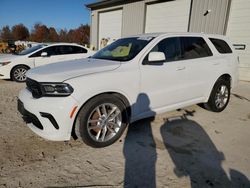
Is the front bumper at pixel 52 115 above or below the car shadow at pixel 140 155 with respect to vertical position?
above

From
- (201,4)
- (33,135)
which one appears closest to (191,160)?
(33,135)

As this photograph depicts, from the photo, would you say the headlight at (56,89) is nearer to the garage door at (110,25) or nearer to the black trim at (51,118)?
the black trim at (51,118)

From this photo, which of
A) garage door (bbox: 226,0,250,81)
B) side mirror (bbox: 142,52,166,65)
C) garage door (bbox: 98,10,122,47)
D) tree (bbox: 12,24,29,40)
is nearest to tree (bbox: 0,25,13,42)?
tree (bbox: 12,24,29,40)

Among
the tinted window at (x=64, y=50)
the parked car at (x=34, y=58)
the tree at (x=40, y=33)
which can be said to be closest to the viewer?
the parked car at (x=34, y=58)

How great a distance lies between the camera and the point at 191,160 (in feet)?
10.3

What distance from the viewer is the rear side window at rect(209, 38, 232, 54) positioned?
195 inches

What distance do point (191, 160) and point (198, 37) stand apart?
2699 mm

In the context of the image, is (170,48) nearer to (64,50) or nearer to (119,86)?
(119,86)

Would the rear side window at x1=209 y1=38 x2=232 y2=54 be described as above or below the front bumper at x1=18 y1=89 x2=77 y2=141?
above

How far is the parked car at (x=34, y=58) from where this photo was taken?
812 centimetres

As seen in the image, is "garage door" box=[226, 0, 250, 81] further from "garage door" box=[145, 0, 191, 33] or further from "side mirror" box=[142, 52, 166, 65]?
"side mirror" box=[142, 52, 166, 65]

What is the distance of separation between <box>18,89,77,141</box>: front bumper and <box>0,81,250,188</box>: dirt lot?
0.37 meters

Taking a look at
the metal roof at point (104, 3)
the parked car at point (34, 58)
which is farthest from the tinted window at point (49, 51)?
the metal roof at point (104, 3)

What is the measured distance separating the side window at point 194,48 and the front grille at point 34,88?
2.67 metres
